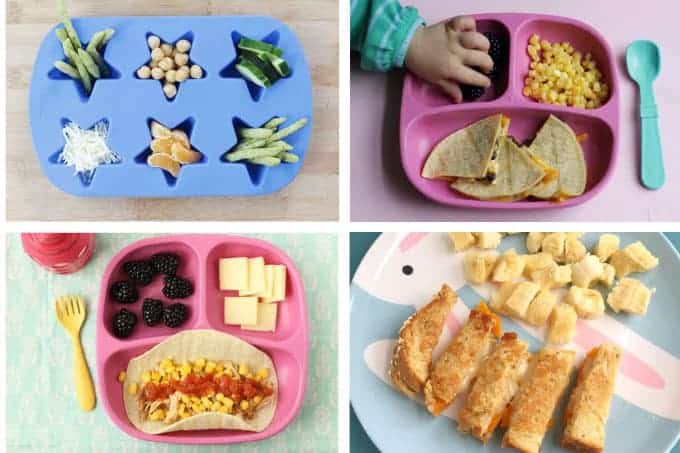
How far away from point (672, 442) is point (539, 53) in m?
0.63

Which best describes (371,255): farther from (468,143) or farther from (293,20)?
(293,20)

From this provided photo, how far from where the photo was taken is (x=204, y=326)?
1.19 m

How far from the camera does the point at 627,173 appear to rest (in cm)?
121

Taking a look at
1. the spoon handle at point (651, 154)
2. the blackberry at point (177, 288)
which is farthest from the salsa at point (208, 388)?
the spoon handle at point (651, 154)

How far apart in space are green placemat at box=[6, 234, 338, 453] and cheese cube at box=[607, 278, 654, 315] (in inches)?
17.3

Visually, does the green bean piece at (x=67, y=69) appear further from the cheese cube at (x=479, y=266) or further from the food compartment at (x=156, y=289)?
the cheese cube at (x=479, y=266)

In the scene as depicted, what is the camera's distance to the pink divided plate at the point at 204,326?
116 centimetres

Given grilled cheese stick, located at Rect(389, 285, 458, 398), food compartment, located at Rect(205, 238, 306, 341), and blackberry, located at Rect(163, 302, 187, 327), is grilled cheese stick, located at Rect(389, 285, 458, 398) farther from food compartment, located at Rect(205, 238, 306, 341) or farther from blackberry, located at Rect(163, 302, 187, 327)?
blackberry, located at Rect(163, 302, 187, 327)

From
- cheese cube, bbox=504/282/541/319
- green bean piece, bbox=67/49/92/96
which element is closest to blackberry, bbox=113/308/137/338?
green bean piece, bbox=67/49/92/96

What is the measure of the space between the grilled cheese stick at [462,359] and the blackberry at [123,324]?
1.59 ft

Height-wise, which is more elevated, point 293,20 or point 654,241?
point 293,20

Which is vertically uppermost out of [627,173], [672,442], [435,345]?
[627,173]

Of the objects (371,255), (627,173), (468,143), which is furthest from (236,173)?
(627,173)

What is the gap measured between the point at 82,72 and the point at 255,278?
415 millimetres
